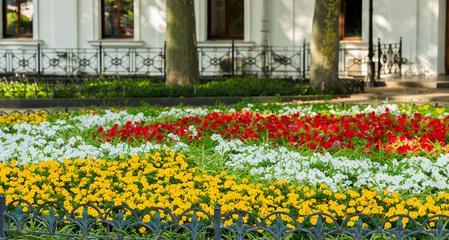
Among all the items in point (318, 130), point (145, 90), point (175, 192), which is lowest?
point (175, 192)

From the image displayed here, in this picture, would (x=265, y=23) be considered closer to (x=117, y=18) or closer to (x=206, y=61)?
(x=206, y=61)

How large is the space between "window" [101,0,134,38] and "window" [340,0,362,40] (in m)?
6.06

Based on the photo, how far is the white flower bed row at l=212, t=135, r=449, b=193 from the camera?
8727mm

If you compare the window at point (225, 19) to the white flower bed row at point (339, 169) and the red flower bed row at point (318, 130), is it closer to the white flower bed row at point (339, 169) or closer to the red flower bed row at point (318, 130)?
the red flower bed row at point (318, 130)

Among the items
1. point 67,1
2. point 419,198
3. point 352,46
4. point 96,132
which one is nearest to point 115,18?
point 67,1

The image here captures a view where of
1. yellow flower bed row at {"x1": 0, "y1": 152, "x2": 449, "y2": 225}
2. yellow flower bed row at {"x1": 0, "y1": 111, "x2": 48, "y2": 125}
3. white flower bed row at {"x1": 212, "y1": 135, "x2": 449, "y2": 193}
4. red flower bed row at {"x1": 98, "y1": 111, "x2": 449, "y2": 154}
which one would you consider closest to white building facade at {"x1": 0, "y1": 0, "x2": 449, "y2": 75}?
red flower bed row at {"x1": 98, "y1": 111, "x2": 449, "y2": 154}

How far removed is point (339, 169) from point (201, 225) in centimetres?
296

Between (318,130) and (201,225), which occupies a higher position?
(318,130)

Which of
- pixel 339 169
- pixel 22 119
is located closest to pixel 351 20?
pixel 22 119

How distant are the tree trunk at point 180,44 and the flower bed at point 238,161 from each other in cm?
852

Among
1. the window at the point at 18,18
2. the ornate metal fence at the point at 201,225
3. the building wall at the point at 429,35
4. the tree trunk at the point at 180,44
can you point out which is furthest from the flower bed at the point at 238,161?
the window at the point at 18,18

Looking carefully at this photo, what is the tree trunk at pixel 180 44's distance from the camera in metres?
22.4

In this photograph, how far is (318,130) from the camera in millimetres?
11805

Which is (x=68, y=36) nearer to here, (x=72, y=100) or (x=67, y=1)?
(x=67, y=1)
